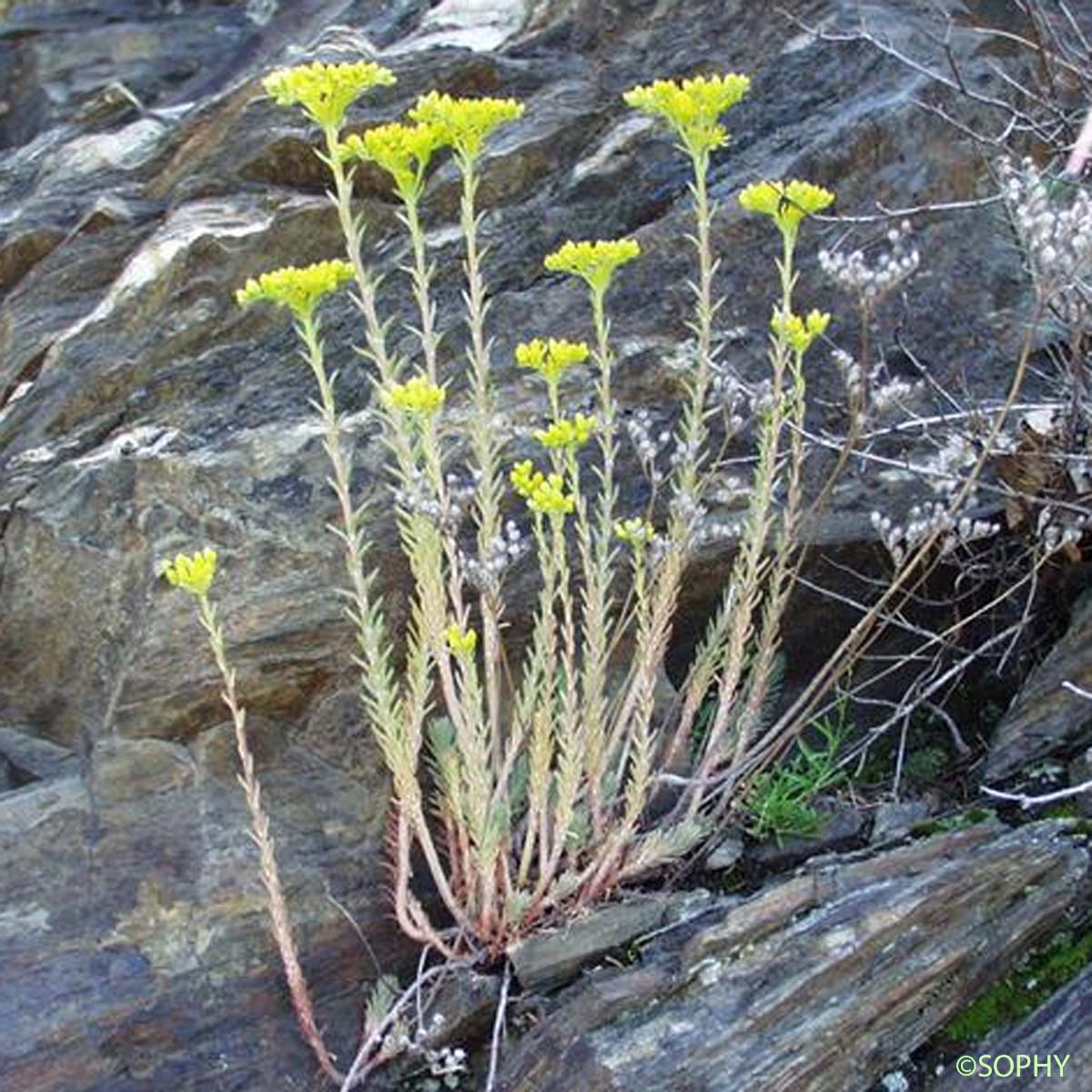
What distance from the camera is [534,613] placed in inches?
133

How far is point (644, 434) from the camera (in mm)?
3520

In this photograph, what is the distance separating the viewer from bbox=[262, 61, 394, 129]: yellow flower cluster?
2.84 m

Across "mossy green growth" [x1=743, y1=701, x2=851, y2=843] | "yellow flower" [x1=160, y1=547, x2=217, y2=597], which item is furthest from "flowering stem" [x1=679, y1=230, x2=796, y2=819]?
"yellow flower" [x1=160, y1=547, x2=217, y2=597]

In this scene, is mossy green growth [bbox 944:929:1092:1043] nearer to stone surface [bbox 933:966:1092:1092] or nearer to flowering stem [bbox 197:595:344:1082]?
stone surface [bbox 933:966:1092:1092]

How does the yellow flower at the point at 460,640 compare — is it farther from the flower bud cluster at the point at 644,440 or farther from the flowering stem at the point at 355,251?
the flower bud cluster at the point at 644,440

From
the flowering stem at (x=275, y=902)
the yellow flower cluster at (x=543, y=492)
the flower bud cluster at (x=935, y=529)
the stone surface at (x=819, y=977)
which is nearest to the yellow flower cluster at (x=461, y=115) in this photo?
the yellow flower cluster at (x=543, y=492)

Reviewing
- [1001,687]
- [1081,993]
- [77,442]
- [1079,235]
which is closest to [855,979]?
[1081,993]

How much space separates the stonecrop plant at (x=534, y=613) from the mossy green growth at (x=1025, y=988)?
69cm

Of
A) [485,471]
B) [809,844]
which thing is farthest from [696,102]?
[809,844]

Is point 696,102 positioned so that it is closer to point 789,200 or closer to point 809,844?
point 789,200

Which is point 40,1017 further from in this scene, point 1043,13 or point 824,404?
point 1043,13

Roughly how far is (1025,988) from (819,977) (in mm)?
436

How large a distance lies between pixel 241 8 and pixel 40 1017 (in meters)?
4.80

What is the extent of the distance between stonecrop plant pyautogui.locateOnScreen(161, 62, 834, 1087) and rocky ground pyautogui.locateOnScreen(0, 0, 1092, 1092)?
17cm
